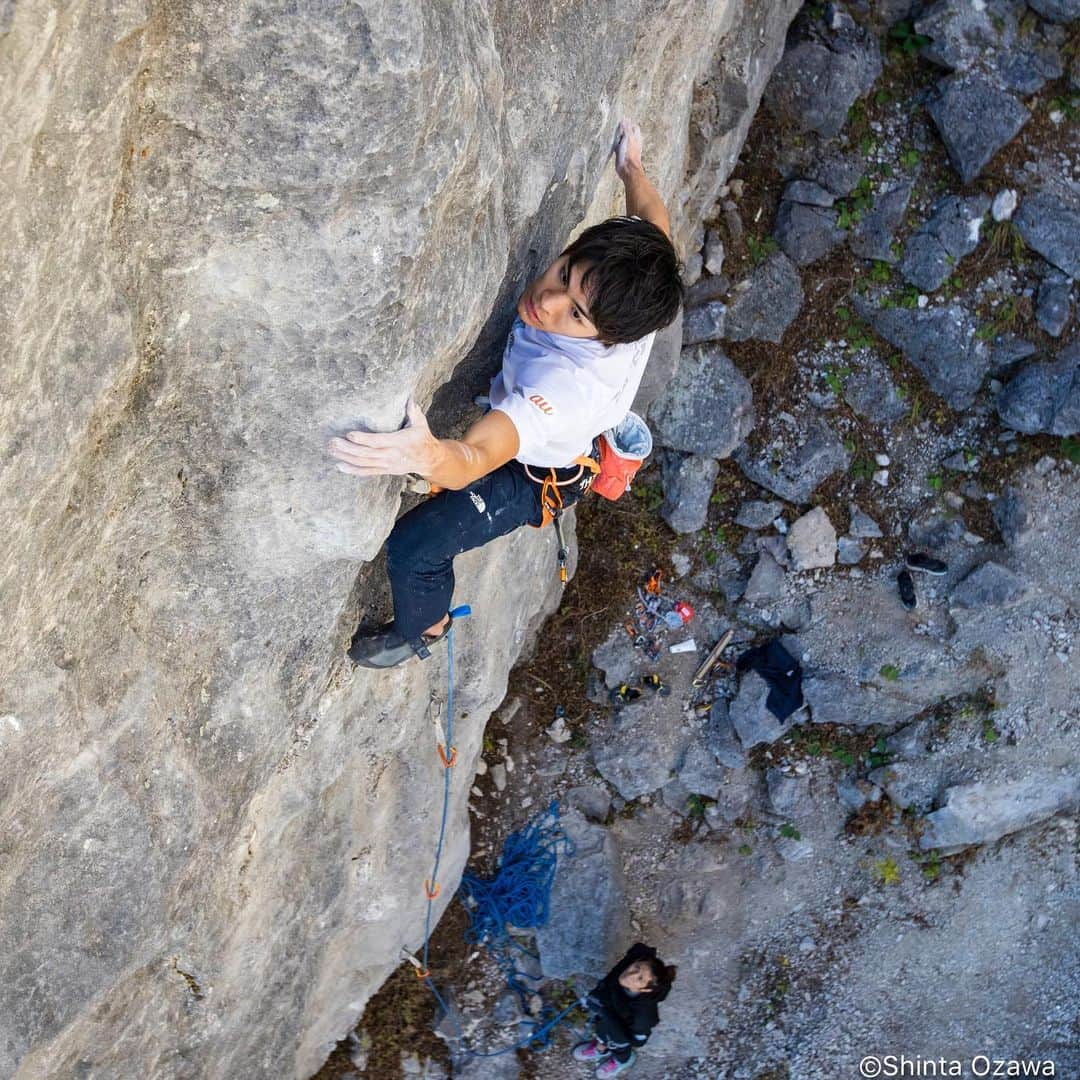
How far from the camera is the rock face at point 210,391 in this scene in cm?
269

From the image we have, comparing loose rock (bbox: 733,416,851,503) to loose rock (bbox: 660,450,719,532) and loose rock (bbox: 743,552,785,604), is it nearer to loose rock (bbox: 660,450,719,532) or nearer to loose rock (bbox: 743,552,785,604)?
loose rock (bbox: 660,450,719,532)

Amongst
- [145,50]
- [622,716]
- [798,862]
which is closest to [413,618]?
[145,50]

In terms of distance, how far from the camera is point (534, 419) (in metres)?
3.69

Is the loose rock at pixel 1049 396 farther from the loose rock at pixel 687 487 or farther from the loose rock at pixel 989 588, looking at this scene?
the loose rock at pixel 687 487

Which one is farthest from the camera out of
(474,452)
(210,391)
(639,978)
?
(639,978)

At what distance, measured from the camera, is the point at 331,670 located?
4.38 m

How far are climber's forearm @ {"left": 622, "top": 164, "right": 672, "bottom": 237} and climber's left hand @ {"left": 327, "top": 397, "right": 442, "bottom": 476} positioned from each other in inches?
62.1

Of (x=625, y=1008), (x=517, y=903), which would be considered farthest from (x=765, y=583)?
(x=625, y=1008)

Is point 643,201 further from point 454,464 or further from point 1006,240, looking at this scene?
point 1006,240

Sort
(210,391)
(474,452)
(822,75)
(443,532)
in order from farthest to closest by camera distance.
A: (822,75)
(443,532)
(474,452)
(210,391)

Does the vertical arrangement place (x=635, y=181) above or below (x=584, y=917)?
above

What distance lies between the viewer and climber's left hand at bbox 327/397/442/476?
10.8 feet

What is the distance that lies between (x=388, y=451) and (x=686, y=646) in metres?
4.49

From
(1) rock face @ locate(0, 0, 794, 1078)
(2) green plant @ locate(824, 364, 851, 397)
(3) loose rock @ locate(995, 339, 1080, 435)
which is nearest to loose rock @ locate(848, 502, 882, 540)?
Result: (2) green plant @ locate(824, 364, 851, 397)
